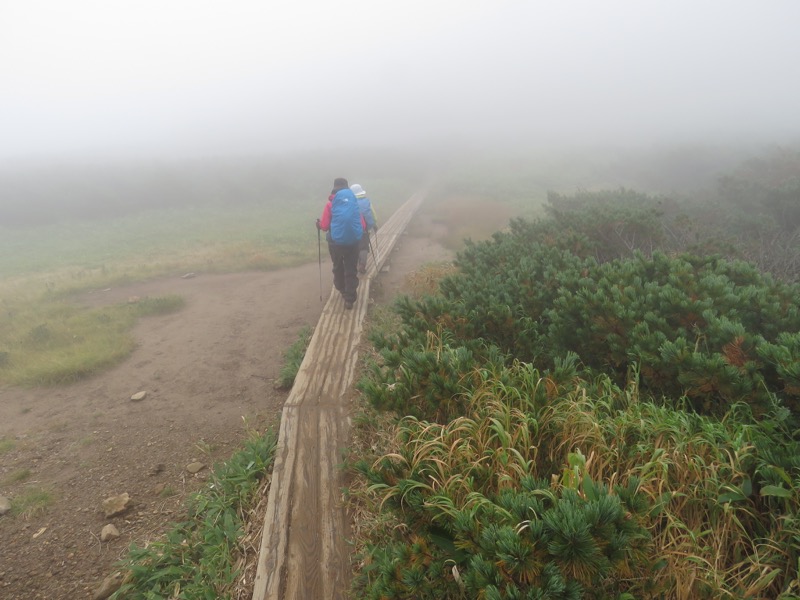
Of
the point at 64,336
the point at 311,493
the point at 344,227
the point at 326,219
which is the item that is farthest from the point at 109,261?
the point at 311,493

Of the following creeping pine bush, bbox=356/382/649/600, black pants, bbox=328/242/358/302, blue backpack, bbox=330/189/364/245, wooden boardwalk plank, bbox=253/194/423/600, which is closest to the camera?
creeping pine bush, bbox=356/382/649/600

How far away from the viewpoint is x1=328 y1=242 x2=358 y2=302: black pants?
26.0 ft

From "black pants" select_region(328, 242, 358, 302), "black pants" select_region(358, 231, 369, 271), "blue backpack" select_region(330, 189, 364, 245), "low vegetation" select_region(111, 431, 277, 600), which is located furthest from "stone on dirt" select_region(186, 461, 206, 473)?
"black pants" select_region(358, 231, 369, 271)

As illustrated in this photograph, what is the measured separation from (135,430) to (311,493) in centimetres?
330

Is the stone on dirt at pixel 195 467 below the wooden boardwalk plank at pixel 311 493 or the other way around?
below

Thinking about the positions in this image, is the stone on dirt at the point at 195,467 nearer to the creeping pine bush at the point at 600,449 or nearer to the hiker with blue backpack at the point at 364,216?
the creeping pine bush at the point at 600,449

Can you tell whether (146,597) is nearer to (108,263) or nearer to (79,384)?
(79,384)

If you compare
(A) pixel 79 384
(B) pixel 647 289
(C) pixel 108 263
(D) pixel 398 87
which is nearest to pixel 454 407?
(B) pixel 647 289

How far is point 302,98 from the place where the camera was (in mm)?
110938

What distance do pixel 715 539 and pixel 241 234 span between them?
20.5 m

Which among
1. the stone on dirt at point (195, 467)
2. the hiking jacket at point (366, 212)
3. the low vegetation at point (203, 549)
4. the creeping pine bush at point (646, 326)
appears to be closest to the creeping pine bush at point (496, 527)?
the creeping pine bush at point (646, 326)

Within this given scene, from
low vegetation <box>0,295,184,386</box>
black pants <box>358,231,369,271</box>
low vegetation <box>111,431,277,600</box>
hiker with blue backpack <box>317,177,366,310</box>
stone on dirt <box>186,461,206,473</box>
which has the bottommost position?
stone on dirt <box>186,461,206,473</box>

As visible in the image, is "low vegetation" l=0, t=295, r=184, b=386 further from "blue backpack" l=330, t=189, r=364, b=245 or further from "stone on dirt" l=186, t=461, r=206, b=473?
"blue backpack" l=330, t=189, r=364, b=245

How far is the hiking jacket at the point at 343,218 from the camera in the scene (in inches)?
299
